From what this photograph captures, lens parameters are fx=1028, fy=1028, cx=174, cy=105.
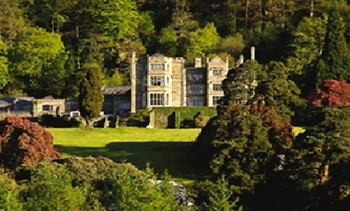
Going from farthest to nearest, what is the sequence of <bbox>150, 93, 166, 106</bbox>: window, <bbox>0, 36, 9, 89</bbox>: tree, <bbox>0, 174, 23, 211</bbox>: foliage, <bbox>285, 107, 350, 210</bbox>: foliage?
1. <bbox>0, 36, 9, 89</bbox>: tree
2. <bbox>150, 93, 166, 106</bbox>: window
3. <bbox>285, 107, 350, 210</bbox>: foliage
4. <bbox>0, 174, 23, 211</bbox>: foliage

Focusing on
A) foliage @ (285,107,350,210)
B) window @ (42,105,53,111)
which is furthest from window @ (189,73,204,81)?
foliage @ (285,107,350,210)

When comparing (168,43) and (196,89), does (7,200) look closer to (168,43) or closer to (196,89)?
(196,89)

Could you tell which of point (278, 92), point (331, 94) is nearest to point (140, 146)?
point (278, 92)

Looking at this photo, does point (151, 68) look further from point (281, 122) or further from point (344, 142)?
point (344, 142)

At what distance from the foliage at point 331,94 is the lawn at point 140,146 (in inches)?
351

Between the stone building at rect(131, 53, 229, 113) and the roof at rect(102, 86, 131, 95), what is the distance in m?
1.86

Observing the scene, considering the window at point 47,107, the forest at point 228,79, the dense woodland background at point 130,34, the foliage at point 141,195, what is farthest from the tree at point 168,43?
the foliage at point 141,195

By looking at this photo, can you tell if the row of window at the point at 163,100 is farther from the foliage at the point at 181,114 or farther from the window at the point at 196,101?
the foliage at the point at 181,114

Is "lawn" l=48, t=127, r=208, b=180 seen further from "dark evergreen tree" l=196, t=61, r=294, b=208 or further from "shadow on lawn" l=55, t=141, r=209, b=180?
"dark evergreen tree" l=196, t=61, r=294, b=208

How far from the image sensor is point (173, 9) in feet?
357

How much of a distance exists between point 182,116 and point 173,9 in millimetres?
30222

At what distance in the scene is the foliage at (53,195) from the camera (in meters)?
41.0

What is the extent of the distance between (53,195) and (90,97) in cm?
3718

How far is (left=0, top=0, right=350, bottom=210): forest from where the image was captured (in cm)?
4754
